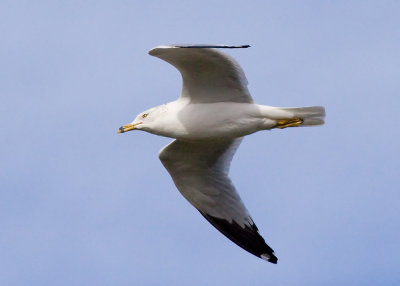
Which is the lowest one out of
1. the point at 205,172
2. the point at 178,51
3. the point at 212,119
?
the point at 205,172

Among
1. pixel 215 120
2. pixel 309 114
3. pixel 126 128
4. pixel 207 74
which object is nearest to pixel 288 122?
pixel 309 114

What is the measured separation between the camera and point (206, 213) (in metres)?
13.6

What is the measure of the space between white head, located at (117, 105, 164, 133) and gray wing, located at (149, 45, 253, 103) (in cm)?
40

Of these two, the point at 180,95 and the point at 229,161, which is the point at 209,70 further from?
the point at 229,161

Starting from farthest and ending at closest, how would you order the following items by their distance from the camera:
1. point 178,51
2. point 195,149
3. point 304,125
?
point 195,149 → point 304,125 → point 178,51

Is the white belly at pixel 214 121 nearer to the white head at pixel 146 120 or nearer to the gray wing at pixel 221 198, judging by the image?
the white head at pixel 146 120

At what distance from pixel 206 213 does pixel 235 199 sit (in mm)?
442

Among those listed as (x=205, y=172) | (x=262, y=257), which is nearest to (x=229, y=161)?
(x=205, y=172)

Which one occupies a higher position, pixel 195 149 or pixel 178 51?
pixel 178 51

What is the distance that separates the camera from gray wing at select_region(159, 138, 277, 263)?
533 inches

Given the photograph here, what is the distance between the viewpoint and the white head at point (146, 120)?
12492mm

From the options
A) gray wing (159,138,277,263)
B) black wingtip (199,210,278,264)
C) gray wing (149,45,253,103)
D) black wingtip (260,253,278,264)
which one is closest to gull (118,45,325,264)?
gray wing (149,45,253,103)

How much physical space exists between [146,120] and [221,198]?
177 centimetres

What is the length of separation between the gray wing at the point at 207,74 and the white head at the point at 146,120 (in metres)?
0.40
